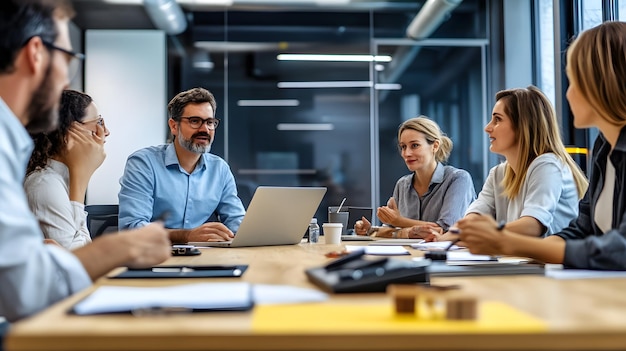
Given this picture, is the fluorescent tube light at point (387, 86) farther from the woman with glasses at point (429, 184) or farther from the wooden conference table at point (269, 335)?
the wooden conference table at point (269, 335)

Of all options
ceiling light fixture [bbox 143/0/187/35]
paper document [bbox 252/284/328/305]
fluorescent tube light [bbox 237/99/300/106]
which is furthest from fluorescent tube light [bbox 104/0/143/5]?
paper document [bbox 252/284/328/305]

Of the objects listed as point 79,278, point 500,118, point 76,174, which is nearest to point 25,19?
point 79,278

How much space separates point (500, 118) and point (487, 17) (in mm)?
3478

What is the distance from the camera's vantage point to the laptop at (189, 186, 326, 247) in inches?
99.8

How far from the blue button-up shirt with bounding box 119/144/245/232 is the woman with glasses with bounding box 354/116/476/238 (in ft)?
2.92

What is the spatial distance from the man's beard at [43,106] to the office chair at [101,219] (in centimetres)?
189

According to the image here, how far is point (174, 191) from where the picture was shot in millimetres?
3617

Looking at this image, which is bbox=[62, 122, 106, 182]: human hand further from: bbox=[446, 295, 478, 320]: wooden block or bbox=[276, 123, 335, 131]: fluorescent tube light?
bbox=[276, 123, 335, 131]: fluorescent tube light

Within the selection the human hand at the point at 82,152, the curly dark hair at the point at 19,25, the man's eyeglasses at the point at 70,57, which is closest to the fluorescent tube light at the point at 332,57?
the human hand at the point at 82,152

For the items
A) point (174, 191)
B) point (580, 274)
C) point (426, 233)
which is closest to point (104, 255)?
point (580, 274)

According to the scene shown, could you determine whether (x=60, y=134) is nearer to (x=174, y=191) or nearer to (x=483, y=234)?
(x=174, y=191)

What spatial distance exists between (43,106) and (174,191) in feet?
6.60

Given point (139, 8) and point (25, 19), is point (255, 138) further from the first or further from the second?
point (25, 19)

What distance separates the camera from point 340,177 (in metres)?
6.50
